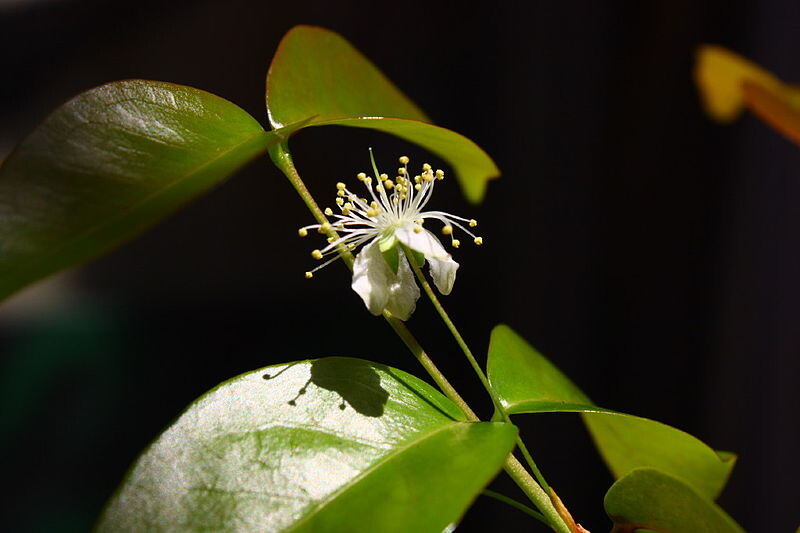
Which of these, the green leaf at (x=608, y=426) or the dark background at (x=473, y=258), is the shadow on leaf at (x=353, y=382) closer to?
the green leaf at (x=608, y=426)

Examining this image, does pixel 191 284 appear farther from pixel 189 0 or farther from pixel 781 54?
pixel 781 54

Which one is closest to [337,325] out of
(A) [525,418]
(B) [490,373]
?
(A) [525,418]

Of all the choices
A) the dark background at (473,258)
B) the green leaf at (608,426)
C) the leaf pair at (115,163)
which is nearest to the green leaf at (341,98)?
the leaf pair at (115,163)

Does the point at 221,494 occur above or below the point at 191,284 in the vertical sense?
above

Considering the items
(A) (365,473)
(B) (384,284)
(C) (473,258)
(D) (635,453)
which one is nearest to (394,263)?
(B) (384,284)

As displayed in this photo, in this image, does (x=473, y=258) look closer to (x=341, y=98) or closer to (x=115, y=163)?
(x=341, y=98)
